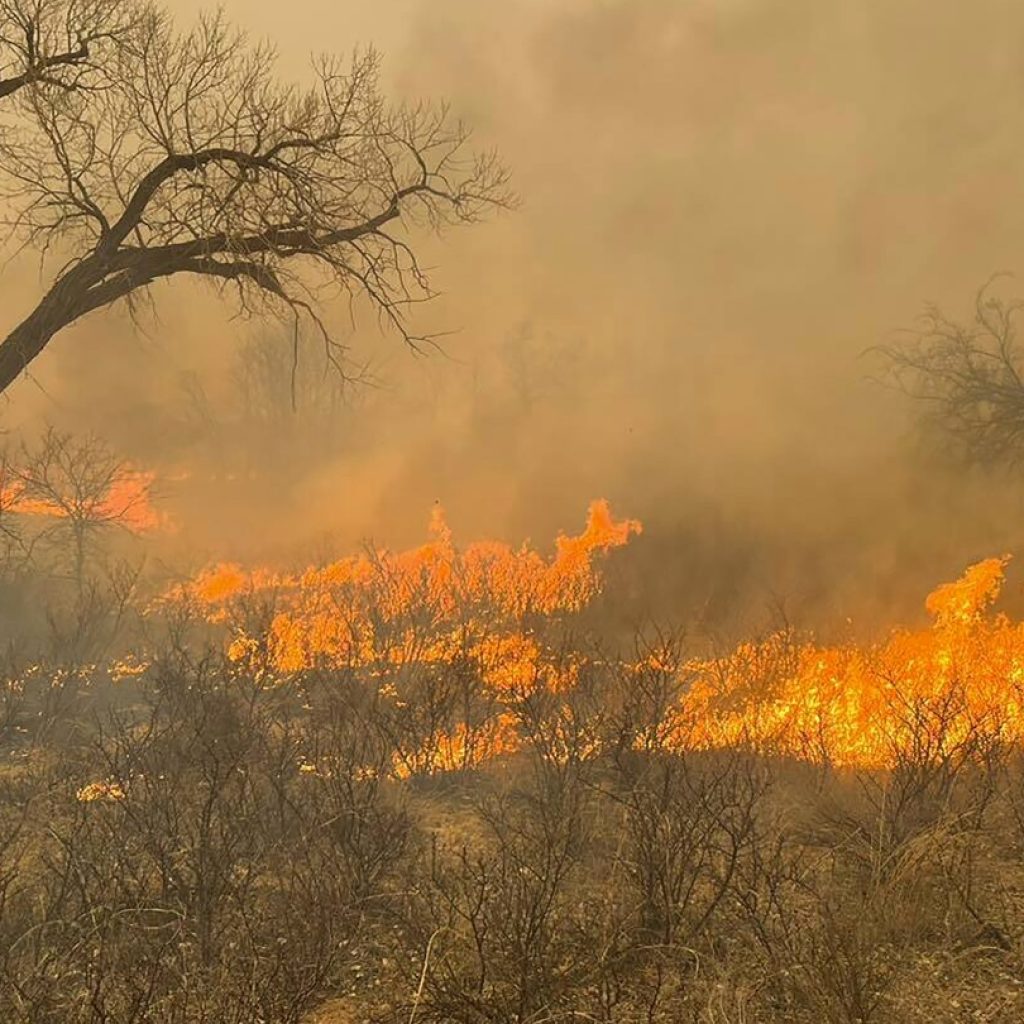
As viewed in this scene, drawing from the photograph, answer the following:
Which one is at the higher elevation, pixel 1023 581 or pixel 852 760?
pixel 1023 581

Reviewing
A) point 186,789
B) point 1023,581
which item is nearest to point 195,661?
point 186,789

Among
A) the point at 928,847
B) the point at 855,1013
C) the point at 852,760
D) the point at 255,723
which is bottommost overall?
the point at 855,1013

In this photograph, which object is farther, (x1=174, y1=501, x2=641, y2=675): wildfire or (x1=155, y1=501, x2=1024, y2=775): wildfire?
(x1=174, y1=501, x2=641, y2=675): wildfire

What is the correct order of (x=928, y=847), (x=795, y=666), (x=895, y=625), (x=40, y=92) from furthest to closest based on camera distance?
1. (x=895, y=625)
2. (x=795, y=666)
3. (x=40, y=92)
4. (x=928, y=847)

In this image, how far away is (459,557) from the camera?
21406 mm

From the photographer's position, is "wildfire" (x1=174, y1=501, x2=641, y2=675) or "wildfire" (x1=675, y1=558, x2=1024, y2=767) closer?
"wildfire" (x1=675, y1=558, x2=1024, y2=767)

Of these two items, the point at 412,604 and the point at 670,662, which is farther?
the point at 412,604

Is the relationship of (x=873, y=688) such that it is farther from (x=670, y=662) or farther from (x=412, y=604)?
(x=412, y=604)

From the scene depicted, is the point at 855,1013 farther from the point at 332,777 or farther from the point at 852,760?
the point at 852,760

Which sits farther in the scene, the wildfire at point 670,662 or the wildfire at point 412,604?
the wildfire at point 412,604

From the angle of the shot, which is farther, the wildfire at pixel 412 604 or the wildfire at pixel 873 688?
the wildfire at pixel 412 604

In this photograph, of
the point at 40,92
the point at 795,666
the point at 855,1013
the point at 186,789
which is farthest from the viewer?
the point at 795,666

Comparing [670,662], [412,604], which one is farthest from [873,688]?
[412,604]

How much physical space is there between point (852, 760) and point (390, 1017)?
8672mm
